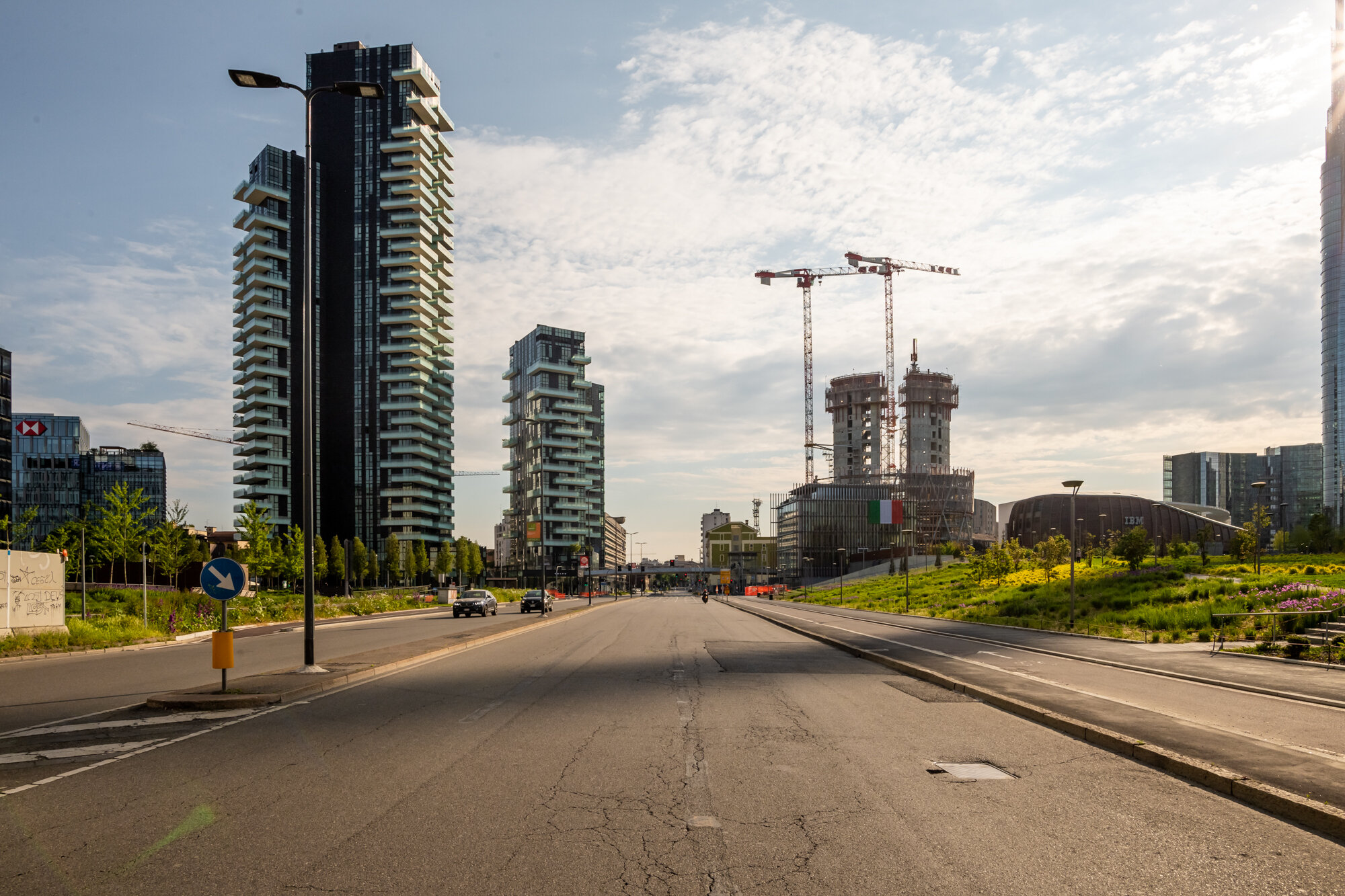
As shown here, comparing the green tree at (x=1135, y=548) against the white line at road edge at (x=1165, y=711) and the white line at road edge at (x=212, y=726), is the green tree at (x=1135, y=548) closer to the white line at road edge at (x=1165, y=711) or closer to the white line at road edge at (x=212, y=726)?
the white line at road edge at (x=1165, y=711)

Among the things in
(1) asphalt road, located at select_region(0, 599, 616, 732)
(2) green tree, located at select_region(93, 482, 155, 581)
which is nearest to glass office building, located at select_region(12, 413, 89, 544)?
(2) green tree, located at select_region(93, 482, 155, 581)

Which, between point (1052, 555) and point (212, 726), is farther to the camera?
point (1052, 555)

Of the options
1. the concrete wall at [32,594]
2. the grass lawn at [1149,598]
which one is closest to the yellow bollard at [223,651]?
the concrete wall at [32,594]

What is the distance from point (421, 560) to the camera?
125562mm

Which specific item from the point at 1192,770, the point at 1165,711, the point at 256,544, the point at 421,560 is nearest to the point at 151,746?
the point at 1192,770

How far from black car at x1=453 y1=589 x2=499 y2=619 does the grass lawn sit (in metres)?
25.2

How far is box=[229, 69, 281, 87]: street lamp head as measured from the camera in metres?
15.9

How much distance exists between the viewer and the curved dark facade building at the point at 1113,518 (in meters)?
130

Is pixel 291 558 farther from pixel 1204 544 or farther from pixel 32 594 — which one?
pixel 1204 544

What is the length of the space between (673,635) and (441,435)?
116565 mm

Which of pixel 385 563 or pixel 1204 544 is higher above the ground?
pixel 1204 544

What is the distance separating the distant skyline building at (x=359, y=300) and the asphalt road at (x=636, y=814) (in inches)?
4878

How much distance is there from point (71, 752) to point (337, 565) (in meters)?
113

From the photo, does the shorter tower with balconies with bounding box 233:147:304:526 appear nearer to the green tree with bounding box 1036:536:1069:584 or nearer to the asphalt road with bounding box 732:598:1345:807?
the green tree with bounding box 1036:536:1069:584
